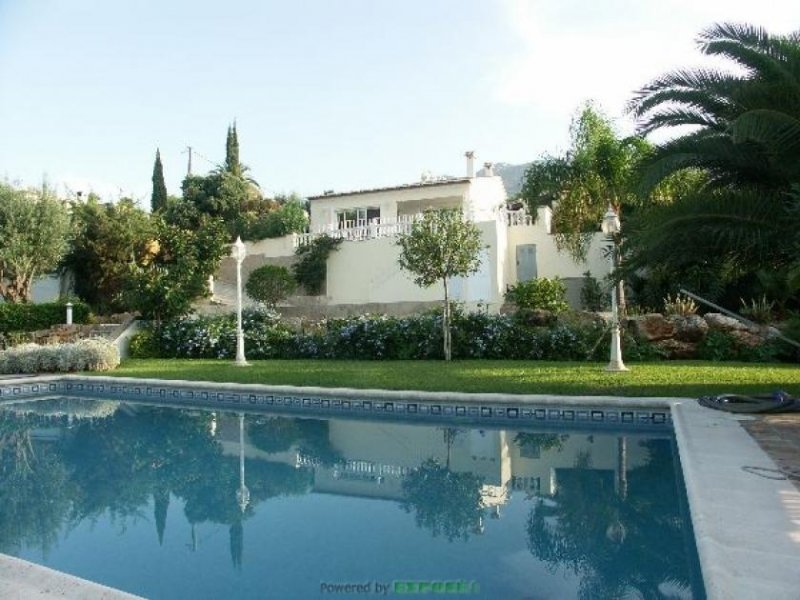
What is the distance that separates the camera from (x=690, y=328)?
14.4 meters

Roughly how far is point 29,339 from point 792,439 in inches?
802

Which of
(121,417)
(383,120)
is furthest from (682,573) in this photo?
(383,120)

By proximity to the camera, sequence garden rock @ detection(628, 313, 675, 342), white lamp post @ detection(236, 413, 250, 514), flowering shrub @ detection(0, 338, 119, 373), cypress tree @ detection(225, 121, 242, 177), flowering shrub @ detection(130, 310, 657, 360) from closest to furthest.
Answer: white lamp post @ detection(236, 413, 250, 514)
garden rock @ detection(628, 313, 675, 342)
flowering shrub @ detection(130, 310, 657, 360)
flowering shrub @ detection(0, 338, 119, 373)
cypress tree @ detection(225, 121, 242, 177)

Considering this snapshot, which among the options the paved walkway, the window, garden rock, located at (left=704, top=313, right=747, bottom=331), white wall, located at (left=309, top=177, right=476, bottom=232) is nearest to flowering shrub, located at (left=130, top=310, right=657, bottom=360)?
garden rock, located at (left=704, top=313, right=747, bottom=331)

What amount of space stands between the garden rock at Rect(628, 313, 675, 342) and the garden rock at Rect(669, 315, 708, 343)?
0.13m

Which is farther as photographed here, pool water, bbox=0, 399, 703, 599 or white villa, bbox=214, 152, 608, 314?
white villa, bbox=214, 152, 608, 314

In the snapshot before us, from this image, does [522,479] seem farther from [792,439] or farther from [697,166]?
[697,166]

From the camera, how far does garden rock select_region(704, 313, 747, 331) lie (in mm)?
14320

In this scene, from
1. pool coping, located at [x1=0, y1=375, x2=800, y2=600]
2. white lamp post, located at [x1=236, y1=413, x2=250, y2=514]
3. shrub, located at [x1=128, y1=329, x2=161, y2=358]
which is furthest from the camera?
shrub, located at [x1=128, y1=329, x2=161, y2=358]

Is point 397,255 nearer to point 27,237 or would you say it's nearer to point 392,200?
point 392,200

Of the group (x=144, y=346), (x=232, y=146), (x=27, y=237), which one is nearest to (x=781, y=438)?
(x=144, y=346)

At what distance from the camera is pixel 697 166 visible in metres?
9.09

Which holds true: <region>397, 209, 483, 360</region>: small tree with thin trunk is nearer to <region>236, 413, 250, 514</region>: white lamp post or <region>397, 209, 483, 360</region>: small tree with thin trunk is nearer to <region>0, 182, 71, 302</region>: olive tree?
<region>236, 413, 250, 514</region>: white lamp post

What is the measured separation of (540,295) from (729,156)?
9.75m
